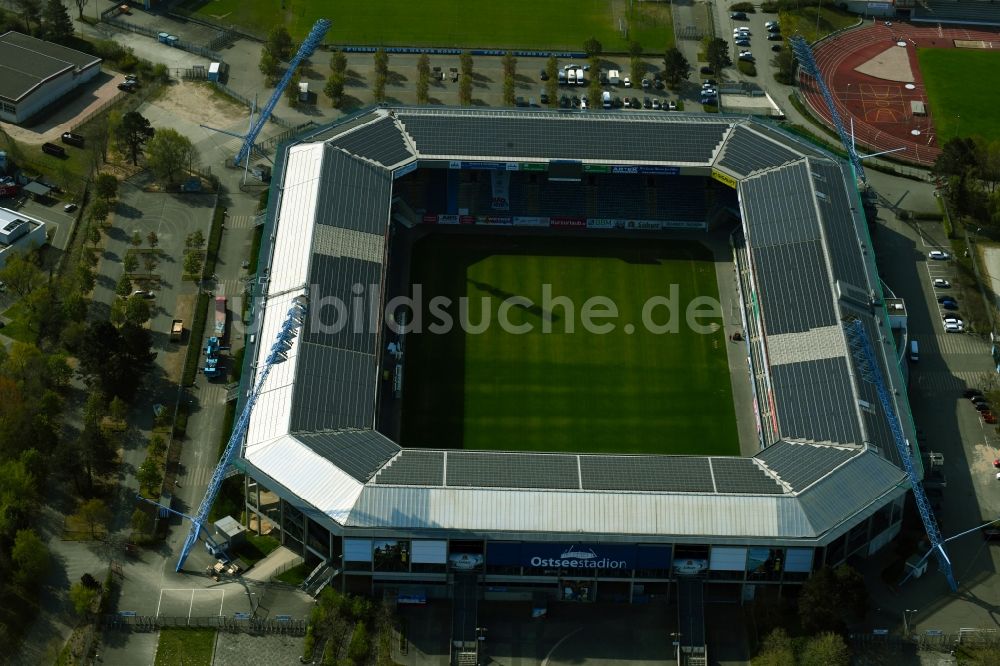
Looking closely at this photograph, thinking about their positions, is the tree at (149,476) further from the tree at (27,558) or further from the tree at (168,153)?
the tree at (168,153)

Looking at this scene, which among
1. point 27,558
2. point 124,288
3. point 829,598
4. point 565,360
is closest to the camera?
point 829,598

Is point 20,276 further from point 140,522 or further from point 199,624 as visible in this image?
point 199,624

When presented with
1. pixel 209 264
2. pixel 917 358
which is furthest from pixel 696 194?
pixel 209 264

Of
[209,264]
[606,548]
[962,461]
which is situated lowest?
[606,548]

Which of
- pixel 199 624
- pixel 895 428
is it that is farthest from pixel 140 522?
pixel 895 428

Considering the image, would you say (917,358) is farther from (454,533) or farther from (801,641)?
(454,533)

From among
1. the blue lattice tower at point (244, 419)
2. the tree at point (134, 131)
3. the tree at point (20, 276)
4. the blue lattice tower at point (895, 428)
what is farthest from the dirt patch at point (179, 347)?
the blue lattice tower at point (895, 428)

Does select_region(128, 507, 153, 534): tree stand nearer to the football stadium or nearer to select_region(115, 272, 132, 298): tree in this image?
the football stadium
